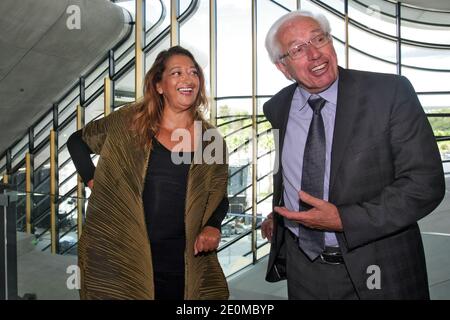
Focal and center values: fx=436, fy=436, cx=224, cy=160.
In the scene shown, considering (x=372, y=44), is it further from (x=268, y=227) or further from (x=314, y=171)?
(x=314, y=171)

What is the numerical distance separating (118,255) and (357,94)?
34.6 inches

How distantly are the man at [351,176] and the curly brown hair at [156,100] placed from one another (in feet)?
1.31

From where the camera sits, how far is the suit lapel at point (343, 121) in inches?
44.1

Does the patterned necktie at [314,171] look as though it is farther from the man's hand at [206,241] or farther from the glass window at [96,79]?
the glass window at [96,79]

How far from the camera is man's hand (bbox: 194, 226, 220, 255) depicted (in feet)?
4.68

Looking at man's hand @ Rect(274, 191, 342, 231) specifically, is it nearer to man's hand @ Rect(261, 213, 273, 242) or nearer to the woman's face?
man's hand @ Rect(261, 213, 273, 242)

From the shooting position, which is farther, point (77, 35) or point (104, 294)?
point (77, 35)

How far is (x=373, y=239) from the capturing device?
107 centimetres

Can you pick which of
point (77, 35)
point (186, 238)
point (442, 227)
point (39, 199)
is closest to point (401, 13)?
point (442, 227)

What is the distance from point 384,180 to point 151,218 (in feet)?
2.36

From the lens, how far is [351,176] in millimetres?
1108

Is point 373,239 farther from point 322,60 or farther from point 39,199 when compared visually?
point 39,199

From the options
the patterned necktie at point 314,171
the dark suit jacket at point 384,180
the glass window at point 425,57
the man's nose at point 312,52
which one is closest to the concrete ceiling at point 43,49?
the glass window at point 425,57

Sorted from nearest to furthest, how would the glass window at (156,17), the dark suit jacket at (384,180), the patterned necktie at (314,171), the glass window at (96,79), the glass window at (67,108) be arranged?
the dark suit jacket at (384,180)
the patterned necktie at (314,171)
the glass window at (156,17)
the glass window at (96,79)
the glass window at (67,108)
